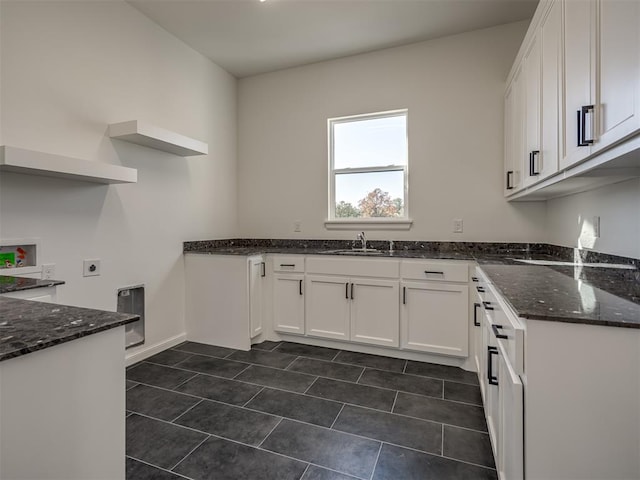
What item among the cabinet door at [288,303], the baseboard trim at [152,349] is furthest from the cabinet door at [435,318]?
the baseboard trim at [152,349]

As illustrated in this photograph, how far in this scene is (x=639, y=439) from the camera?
92 cm

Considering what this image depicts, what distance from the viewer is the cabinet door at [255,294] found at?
299cm

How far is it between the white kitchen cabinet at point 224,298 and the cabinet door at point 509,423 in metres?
2.10

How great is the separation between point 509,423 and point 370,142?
111 inches

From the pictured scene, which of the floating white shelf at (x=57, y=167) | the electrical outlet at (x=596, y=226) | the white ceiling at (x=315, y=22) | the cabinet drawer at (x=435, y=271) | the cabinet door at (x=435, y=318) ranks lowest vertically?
the cabinet door at (x=435, y=318)

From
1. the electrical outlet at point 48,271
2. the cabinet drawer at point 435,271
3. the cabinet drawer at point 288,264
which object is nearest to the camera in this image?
the electrical outlet at point 48,271

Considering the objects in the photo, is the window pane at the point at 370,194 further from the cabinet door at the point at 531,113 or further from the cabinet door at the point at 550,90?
the cabinet door at the point at 550,90

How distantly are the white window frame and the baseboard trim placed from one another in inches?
70.5

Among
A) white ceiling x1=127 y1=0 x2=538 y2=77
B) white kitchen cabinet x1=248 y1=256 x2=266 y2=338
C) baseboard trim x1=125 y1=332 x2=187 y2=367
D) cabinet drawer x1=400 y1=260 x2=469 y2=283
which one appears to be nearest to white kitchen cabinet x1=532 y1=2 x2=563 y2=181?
cabinet drawer x1=400 y1=260 x2=469 y2=283

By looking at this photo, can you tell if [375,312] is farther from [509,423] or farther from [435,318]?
[509,423]

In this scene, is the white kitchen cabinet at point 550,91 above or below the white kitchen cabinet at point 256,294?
above

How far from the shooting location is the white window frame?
327cm

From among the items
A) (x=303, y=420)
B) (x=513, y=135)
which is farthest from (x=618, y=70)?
(x=303, y=420)

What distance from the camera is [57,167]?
1.88m
